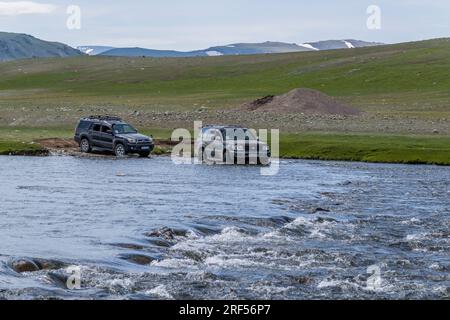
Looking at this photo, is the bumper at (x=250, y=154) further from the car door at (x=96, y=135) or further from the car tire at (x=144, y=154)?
the car door at (x=96, y=135)

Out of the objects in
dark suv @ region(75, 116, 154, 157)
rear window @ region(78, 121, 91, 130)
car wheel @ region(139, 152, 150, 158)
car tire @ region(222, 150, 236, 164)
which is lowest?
car wheel @ region(139, 152, 150, 158)

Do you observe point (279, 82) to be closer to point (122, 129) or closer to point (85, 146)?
point (85, 146)

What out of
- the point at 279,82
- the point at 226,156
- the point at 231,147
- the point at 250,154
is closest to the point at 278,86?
the point at 279,82

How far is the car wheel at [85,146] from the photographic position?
56347 millimetres

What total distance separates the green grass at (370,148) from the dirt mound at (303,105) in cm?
2055

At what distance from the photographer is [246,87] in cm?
16200

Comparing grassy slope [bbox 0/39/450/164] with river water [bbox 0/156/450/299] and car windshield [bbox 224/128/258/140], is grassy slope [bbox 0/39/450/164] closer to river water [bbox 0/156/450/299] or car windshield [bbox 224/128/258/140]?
car windshield [bbox 224/128/258/140]

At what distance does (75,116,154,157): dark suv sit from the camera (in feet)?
178

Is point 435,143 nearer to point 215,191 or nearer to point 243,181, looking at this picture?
point 243,181

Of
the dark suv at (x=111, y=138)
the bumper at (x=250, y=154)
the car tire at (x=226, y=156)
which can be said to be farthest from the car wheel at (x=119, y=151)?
the bumper at (x=250, y=154)

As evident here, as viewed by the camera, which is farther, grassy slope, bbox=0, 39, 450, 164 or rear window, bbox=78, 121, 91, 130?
grassy slope, bbox=0, 39, 450, 164

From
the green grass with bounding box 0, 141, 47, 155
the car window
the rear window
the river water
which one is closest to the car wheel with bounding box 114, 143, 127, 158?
the car window

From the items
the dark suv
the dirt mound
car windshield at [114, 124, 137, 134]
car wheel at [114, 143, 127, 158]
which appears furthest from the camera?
the dirt mound
